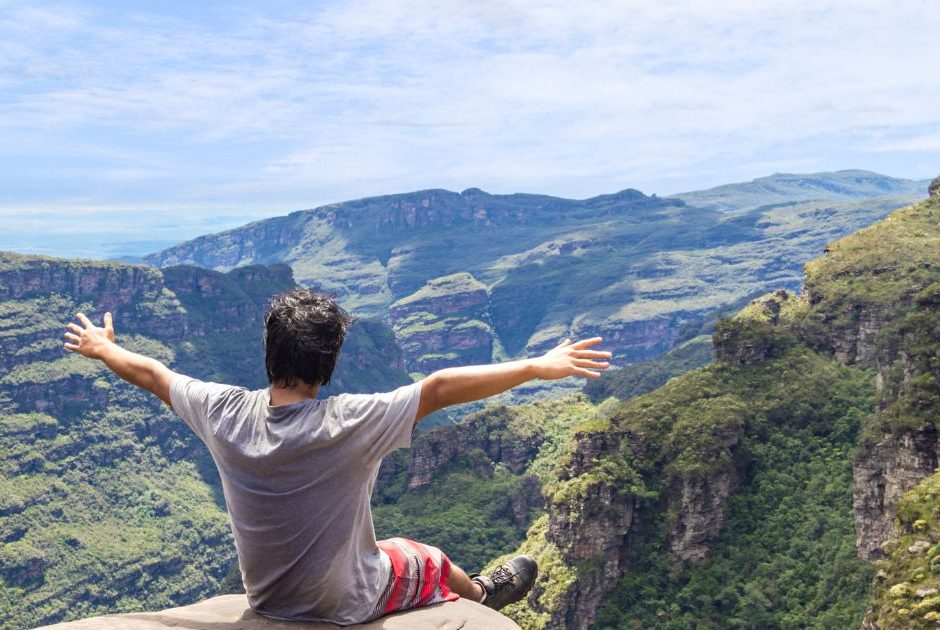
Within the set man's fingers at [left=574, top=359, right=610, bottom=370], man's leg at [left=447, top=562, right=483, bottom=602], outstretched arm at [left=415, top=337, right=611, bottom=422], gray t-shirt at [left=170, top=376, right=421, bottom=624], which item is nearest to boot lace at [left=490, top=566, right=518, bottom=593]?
man's leg at [left=447, top=562, right=483, bottom=602]

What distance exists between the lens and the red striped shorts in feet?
34.2

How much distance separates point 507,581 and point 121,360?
20.0 ft

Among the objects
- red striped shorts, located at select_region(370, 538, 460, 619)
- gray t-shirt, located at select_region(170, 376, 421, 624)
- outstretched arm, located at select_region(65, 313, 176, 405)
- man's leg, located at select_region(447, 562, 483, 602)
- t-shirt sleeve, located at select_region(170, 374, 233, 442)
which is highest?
outstretched arm, located at select_region(65, 313, 176, 405)

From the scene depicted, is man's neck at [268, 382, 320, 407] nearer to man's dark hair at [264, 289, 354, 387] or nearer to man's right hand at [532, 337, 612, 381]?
man's dark hair at [264, 289, 354, 387]

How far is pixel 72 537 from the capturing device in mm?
190250

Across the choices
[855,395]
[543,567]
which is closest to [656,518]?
[543,567]

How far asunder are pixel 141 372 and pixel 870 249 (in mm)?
85924

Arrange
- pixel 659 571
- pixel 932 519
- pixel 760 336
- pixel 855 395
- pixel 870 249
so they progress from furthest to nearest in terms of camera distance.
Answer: pixel 870 249
pixel 760 336
pixel 855 395
pixel 659 571
pixel 932 519

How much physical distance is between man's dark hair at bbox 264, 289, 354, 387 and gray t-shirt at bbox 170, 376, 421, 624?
0.34m

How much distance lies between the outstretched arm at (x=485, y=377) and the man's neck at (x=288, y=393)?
129 centimetres

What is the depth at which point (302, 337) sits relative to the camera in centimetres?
934

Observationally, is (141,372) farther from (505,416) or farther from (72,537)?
(72,537)

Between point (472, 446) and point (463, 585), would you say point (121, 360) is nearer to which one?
point (463, 585)

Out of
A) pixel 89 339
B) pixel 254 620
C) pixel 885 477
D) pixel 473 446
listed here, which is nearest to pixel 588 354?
pixel 254 620
